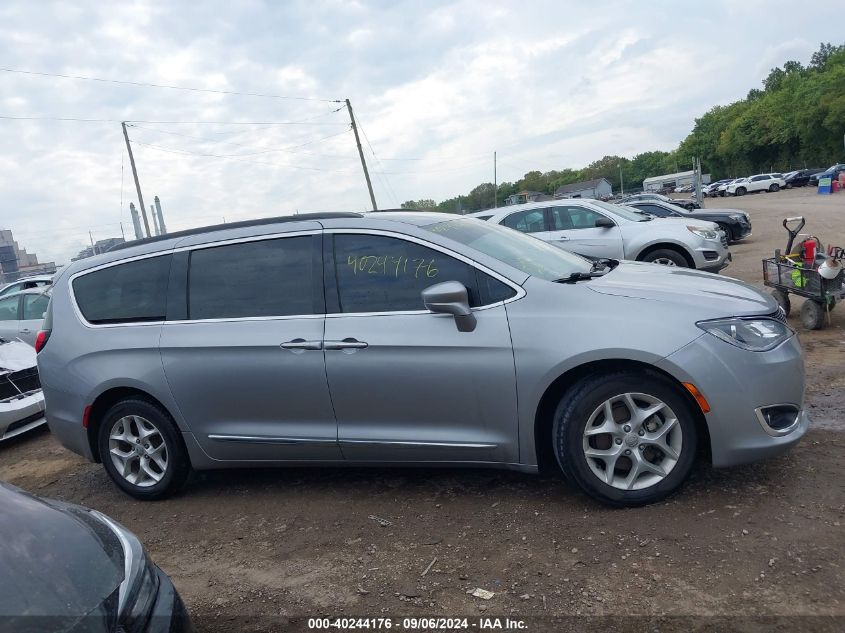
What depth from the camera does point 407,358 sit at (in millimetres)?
3707

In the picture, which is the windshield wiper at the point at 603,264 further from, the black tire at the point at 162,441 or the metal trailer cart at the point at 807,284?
the black tire at the point at 162,441

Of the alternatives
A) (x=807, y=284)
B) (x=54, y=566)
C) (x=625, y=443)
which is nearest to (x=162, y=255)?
(x=54, y=566)

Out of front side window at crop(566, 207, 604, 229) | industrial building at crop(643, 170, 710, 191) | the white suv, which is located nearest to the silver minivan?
front side window at crop(566, 207, 604, 229)

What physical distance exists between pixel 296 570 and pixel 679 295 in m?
2.46

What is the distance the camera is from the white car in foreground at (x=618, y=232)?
34.3 feet

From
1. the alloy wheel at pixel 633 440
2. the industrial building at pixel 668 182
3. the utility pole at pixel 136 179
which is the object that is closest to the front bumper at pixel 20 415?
the alloy wheel at pixel 633 440

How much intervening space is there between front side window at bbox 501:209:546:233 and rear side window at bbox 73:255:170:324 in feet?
24.9

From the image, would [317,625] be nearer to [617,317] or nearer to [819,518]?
[617,317]

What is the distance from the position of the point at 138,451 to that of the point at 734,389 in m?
3.71

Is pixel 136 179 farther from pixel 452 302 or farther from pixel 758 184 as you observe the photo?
pixel 758 184

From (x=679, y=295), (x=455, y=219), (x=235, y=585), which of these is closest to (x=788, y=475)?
(x=679, y=295)

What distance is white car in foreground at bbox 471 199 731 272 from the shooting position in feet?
34.3

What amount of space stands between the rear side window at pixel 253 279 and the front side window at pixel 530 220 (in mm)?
7534

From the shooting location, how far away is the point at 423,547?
3.44 metres
